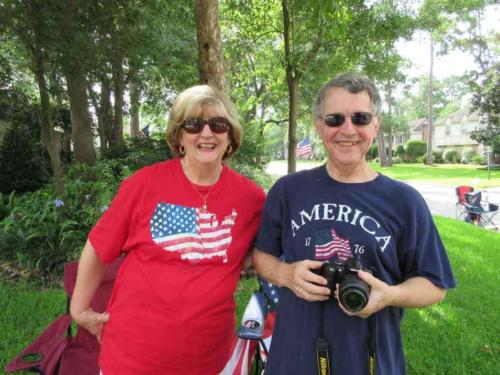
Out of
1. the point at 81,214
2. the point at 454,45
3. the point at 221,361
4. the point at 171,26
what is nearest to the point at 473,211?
the point at 171,26

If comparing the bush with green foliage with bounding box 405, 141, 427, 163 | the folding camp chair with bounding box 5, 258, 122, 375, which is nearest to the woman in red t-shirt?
the folding camp chair with bounding box 5, 258, 122, 375

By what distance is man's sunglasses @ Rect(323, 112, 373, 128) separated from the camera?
1.56 metres

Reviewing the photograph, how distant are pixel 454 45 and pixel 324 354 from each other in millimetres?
40272

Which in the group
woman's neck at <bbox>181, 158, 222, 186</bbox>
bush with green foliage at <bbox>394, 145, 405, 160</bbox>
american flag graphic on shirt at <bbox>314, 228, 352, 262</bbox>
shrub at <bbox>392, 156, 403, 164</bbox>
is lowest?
shrub at <bbox>392, 156, 403, 164</bbox>

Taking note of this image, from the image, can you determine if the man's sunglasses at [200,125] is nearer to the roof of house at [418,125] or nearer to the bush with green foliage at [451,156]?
the bush with green foliage at [451,156]

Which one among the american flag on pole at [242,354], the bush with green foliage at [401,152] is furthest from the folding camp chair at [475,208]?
the bush with green foliage at [401,152]

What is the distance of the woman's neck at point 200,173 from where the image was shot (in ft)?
6.15

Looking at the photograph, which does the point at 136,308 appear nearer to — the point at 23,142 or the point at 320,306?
the point at 320,306

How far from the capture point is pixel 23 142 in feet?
36.9

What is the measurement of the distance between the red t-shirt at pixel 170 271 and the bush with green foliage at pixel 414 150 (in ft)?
172

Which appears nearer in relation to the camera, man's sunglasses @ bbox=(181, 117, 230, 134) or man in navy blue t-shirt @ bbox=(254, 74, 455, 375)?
man in navy blue t-shirt @ bbox=(254, 74, 455, 375)

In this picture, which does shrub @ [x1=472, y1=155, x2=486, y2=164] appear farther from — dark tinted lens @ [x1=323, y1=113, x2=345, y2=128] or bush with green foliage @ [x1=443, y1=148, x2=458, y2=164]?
dark tinted lens @ [x1=323, y1=113, x2=345, y2=128]

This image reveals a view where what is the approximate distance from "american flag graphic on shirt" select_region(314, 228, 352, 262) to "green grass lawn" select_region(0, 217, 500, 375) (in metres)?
2.44

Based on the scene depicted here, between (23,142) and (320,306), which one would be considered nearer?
(320,306)
